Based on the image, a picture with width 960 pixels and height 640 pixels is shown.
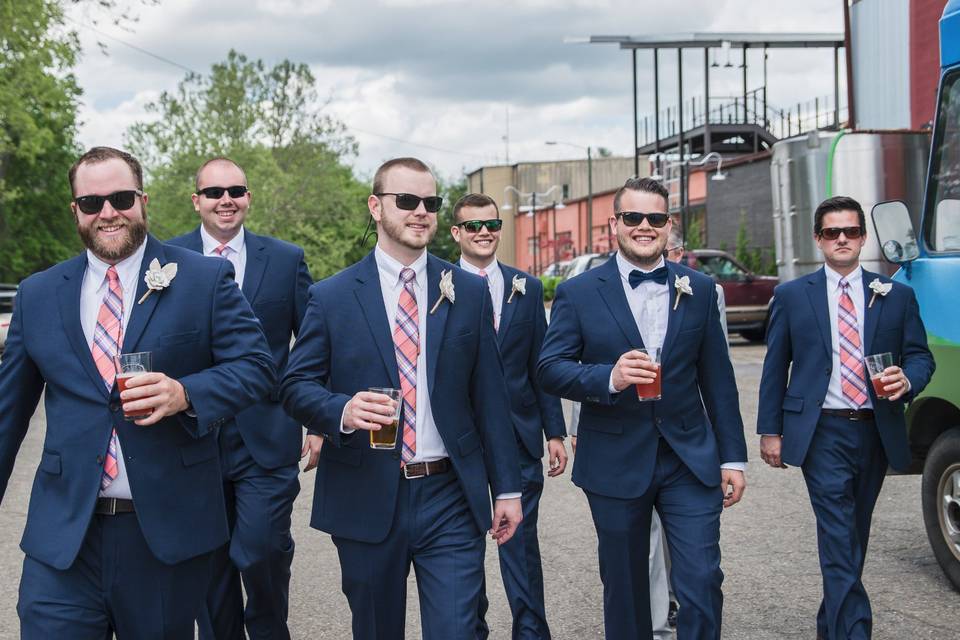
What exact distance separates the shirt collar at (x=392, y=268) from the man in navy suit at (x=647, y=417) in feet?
2.91

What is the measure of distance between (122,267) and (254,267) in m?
1.75

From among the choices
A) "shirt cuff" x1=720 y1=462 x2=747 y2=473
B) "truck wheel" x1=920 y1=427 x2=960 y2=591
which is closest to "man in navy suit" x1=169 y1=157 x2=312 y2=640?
"shirt cuff" x1=720 y1=462 x2=747 y2=473

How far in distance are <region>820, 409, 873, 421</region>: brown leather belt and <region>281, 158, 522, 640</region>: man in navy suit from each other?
1933 millimetres

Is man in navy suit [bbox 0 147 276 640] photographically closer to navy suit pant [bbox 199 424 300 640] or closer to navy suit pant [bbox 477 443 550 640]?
navy suit pant [bbox 199 424 300 640]

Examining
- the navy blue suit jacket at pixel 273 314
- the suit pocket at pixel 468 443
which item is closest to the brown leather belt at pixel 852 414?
the suit pocket at pixel 468 443

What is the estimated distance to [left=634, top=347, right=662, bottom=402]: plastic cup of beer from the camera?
4.43m

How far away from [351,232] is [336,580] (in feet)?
205

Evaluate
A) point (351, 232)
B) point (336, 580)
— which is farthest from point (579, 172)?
point (336, 580)

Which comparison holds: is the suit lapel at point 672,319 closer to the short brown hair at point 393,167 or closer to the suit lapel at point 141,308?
the short brown hair at point 393,167

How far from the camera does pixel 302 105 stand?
64.8m

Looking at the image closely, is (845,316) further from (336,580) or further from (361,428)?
(336,580)

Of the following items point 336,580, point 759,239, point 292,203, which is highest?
point 292,203

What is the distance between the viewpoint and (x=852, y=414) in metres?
5.48

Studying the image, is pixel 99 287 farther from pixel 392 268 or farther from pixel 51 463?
pixel 392 268
